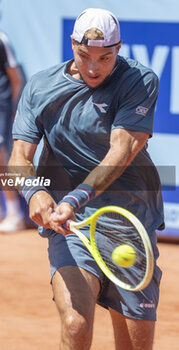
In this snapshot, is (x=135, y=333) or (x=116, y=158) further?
(x=135, y=333)

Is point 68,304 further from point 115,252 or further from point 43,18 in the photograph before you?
point 43,18

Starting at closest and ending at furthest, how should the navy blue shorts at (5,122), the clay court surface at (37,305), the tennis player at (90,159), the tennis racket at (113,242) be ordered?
the tennis racket at (113,242)
the tennis player at (90,159)
the clay court surface at (37,305)
the navy blue shorts at (5,122)

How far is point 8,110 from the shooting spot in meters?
8.02

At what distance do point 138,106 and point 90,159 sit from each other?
37cm

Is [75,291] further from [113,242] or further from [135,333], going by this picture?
[135,333]

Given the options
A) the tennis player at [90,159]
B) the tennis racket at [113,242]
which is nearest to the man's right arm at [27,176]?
the tennis player at [90,159]

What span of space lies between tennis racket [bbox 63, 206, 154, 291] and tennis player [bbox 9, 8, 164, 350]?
3.2 inches

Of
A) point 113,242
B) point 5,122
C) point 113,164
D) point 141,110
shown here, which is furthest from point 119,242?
point 5,122

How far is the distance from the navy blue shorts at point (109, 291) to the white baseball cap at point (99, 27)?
3.24 ft

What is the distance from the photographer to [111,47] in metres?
3.39

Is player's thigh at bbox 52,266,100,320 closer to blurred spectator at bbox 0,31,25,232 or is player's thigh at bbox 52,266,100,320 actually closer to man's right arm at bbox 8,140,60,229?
man's right arm at bbox 8,140,60,229

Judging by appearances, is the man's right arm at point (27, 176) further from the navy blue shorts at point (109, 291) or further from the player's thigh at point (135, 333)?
the player's thigh at point (135, 333)

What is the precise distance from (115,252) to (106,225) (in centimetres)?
31

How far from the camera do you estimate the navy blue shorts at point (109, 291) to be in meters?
3.47
